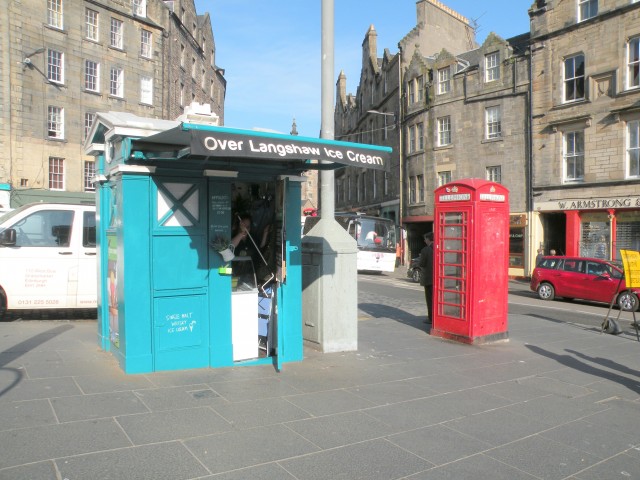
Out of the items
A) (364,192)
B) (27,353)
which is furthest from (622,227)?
(364,192)

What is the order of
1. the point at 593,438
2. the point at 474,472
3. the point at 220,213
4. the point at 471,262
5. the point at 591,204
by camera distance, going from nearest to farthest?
1. the point at 474,472
2. the point at 593,438
3. the point at 220,213
4. the point at 471,262
5. the point at 591,204

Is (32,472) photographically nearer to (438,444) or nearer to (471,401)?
(438,444)

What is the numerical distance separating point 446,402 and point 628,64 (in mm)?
23485

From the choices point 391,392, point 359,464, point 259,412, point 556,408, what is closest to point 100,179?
point 259,412

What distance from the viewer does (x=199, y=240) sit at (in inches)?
252

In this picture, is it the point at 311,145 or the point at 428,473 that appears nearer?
the point at 428,473

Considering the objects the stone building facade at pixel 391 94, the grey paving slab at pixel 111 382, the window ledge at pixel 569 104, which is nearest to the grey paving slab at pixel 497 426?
the grey paving slab at pixel 111 382

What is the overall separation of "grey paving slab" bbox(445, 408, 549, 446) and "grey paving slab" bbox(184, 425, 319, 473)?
150cm

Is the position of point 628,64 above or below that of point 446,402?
above

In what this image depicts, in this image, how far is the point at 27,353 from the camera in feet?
22.6

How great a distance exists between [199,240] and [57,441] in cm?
277

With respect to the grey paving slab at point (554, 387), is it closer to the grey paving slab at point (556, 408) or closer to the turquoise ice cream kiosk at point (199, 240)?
the grey paving slab at point (556, 408)

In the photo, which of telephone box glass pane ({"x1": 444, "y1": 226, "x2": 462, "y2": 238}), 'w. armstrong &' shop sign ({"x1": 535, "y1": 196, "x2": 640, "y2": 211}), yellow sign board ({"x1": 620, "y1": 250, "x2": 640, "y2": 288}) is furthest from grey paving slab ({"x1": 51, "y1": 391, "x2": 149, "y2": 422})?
'w. armstrong &' shop sign ({"x1": 535, "y1": 196, "x2": 640, "y2": 211})

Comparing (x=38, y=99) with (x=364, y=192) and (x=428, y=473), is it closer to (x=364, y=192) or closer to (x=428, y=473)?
(x=364, y=192)
